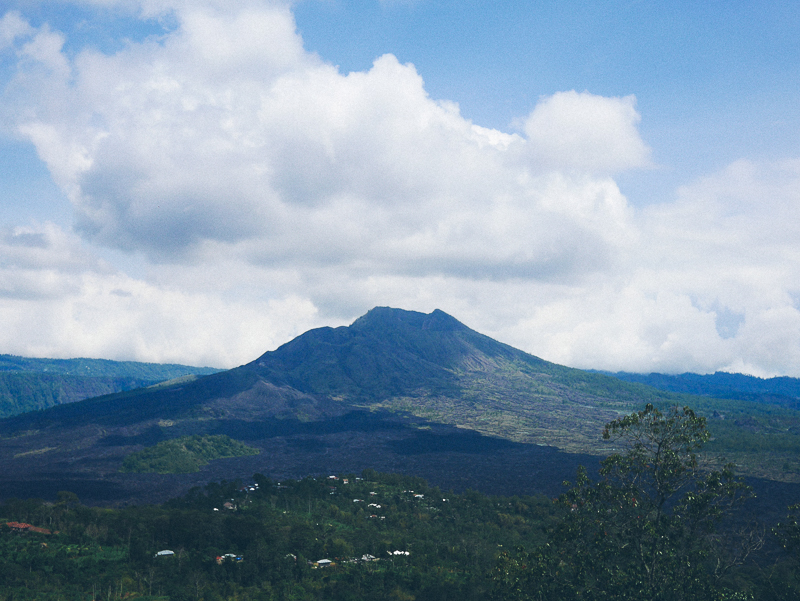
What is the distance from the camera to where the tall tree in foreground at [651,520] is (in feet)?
82.7

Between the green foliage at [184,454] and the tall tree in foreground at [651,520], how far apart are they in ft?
493

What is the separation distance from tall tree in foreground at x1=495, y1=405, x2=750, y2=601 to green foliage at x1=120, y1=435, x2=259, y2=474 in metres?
150

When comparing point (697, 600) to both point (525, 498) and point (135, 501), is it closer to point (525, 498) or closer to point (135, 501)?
point (525, 498)

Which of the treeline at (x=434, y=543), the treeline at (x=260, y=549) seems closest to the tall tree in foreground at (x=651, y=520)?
the treeline at (x=434, y=543)

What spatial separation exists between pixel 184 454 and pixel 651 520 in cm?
16832

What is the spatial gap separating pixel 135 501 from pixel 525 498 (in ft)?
275

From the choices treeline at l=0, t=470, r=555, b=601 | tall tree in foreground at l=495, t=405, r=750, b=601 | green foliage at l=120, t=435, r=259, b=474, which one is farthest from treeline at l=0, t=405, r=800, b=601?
green foliage at l=120, t=435, r=259, b=474

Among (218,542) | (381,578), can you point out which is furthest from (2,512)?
(381,578)

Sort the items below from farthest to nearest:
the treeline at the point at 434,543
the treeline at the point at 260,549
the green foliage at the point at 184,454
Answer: the green foliage at the point at 184,454
the treeline at the point at 260,549
the treeline at the point at 434,543

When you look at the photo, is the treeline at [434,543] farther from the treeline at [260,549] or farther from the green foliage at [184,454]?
the green foliage at [184,454]

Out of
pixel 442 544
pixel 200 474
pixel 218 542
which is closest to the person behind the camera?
pixel 218 542

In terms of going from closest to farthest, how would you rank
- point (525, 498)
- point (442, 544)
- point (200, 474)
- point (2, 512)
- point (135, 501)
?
1. point (442, 544)
2. point (2, 512)
3. point (525, 498)
4. point (135, 501)
5. point (200, 474)

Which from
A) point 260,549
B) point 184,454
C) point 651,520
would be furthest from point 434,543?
point 184,454

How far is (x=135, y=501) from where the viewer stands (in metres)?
117
